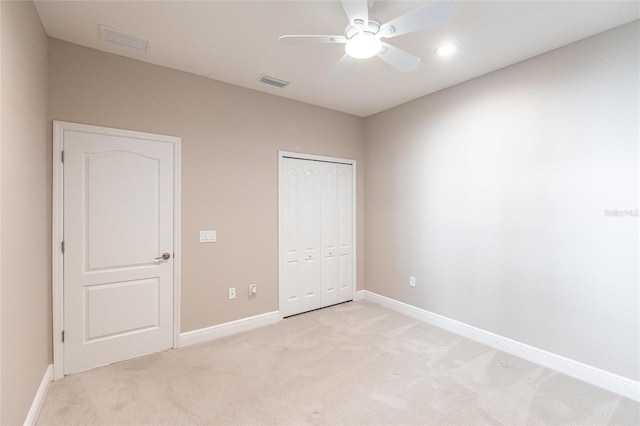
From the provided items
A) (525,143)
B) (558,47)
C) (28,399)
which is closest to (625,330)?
(525,143)

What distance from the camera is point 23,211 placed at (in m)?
1.78

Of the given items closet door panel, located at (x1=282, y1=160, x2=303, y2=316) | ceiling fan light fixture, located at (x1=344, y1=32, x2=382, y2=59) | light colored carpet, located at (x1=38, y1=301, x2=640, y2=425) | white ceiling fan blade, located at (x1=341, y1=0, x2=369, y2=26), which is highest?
white ceiling fan blade, located at (x1=341, y1=0, x2=369, y2=26)

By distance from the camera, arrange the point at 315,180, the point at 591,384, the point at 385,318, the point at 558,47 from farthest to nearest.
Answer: the point at 315,180 < the point at 385,318 < the point at 558,47 < the point at 591,384

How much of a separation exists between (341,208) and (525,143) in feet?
7.55

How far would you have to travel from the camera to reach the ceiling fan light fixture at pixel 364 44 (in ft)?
6.16

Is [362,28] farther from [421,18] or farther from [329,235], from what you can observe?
[329,235]

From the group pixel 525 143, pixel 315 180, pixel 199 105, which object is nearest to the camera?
pixel 525 143

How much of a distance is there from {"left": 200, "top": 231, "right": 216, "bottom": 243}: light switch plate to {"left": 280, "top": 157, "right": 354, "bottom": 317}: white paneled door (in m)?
0.84

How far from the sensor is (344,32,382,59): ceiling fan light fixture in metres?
1.88

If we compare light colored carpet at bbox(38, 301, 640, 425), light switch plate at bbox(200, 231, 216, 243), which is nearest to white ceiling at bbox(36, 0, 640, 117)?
light switch plate at bbox(200, 231, 216, 243)

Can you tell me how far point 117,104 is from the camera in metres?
2.66

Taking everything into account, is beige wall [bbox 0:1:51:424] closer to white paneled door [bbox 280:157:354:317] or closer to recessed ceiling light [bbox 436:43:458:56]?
white paneled door [bbox 280:157:354:317]

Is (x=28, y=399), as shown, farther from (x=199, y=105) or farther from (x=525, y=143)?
(x=525, y=143)

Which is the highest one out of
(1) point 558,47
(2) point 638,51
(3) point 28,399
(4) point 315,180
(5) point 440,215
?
(1) point 558,47
